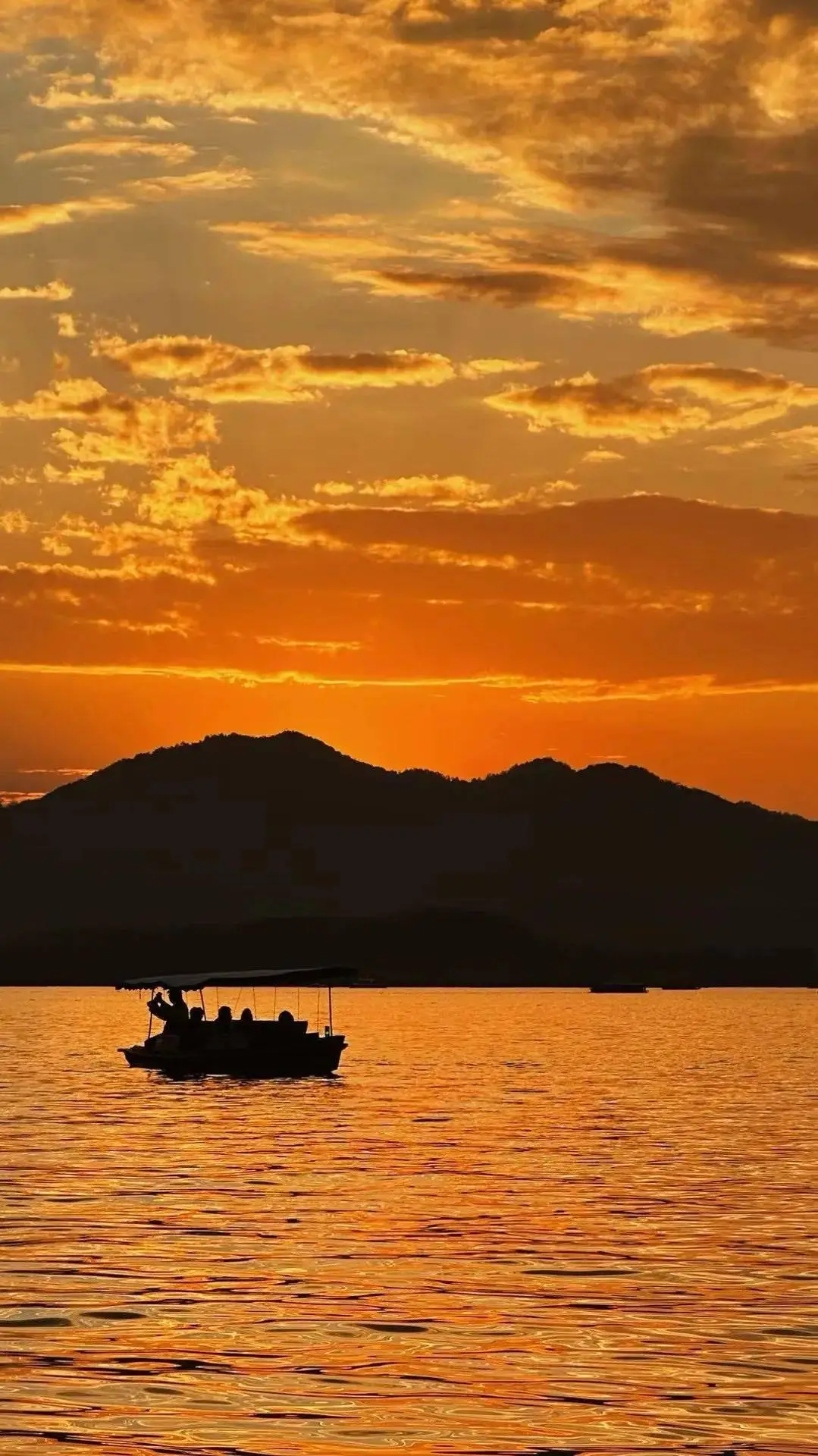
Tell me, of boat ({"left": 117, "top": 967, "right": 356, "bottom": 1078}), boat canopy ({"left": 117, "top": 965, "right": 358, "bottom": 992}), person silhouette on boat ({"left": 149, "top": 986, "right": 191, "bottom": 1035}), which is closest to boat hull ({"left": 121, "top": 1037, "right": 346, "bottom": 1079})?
boat ({"left": 117, "top": 967, "right": 356, "bottom": 1078})

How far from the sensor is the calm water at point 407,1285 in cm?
3053

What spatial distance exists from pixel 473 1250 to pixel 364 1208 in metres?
8.83

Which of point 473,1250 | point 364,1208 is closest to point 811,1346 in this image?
point 473,1250

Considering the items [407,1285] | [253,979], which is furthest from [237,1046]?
[407,1285]

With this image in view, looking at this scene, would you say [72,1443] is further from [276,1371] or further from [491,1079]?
[491,1079]

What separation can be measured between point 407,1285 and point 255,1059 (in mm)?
75174

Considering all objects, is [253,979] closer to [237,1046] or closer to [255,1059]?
[237,1046]

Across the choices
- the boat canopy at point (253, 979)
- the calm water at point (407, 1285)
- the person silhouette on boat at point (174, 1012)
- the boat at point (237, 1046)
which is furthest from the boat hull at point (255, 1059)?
the calm water at point (407, 1285)

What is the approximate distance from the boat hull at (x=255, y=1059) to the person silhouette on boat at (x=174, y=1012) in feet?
4.09

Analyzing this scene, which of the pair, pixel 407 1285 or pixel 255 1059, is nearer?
pixel 407 1285

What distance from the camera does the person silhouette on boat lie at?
119m

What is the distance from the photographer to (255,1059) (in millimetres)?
116875

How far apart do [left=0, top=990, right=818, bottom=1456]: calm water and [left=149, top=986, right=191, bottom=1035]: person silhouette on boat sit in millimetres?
28254

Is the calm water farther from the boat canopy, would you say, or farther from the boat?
the boat
